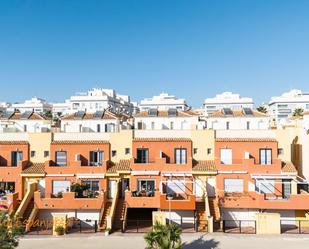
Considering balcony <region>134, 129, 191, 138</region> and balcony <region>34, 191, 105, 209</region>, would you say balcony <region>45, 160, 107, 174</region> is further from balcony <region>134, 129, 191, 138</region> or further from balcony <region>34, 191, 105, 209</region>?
balcony <region>134, 129, 191, 138</region>

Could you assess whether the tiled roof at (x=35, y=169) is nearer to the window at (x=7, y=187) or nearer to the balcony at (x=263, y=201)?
the window at (x=7, y=187)

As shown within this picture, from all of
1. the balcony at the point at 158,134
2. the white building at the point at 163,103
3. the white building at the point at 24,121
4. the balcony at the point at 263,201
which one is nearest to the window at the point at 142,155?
the balcony at the point at 158,134

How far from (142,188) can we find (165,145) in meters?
5.25

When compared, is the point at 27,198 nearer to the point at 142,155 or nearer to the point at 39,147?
the point at 39,147

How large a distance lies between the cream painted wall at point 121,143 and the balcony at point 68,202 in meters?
6.24

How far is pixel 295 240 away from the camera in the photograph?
30734 millimetres

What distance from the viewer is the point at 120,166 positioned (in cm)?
3925

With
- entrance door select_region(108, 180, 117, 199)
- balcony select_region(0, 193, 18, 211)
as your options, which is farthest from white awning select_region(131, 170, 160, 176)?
balcony select_region(0, 193, 18, 211)

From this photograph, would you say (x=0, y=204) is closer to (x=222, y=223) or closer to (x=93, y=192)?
(x=93, y=192)

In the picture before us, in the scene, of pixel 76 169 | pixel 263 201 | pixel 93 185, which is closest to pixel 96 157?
pixel 76 169

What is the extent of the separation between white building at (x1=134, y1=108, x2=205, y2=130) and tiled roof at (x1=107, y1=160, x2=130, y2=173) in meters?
12.5

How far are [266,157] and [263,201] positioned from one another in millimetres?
6232

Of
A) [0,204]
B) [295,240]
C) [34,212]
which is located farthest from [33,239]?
[295,240]

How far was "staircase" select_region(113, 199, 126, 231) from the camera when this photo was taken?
34.2 metres
